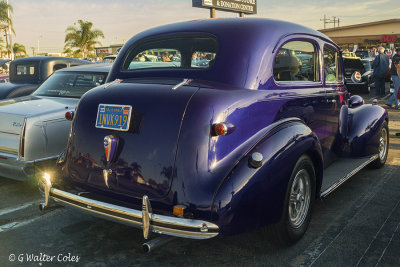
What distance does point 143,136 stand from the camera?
9.14ft

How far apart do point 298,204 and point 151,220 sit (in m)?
1.36

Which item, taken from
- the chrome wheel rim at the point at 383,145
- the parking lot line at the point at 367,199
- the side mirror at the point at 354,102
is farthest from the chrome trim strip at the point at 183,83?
the chrome wheel rim at the point at 383,145

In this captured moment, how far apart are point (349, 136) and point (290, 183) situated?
2106 millimetres

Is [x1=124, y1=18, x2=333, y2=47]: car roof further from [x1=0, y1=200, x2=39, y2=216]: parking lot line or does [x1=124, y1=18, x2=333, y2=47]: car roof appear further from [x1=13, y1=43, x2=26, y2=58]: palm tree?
[x1=13, y1=43, x2=26, y2=58]: palm tree

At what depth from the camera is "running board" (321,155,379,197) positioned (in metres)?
3.63

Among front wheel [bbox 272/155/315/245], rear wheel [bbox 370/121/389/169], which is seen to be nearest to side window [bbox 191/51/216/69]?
front wheel [bbox 272/155/315/245]

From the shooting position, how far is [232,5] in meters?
18.9

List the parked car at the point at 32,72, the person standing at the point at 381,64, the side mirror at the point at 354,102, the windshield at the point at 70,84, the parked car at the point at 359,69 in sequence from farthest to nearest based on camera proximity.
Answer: the person standing at the point at 381,64
the parked car at the point at 359,69
the parked car at the point at 32,72
the windshield at the point at 70,84
the side mirror at the point at 354,102

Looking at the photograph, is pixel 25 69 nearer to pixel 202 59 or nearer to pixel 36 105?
pixel 36 105

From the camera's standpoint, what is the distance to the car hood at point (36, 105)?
457cm

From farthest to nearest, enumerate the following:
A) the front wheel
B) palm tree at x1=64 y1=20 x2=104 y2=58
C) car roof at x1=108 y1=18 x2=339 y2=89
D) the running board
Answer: palm tree at x1=64 y1=20 x2=104 y2=58 → the running board → car roof at x1=108 y1=18 x2=339 y2=89 → the front wheel

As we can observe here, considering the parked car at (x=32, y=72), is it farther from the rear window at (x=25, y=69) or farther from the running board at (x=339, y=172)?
the running board at (x=339, y=172)

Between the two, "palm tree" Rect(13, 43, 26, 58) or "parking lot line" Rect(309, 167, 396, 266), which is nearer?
"parking lot line" Rect(309, 167, 396, 266)

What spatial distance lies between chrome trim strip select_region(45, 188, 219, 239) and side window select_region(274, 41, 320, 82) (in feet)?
4.91
